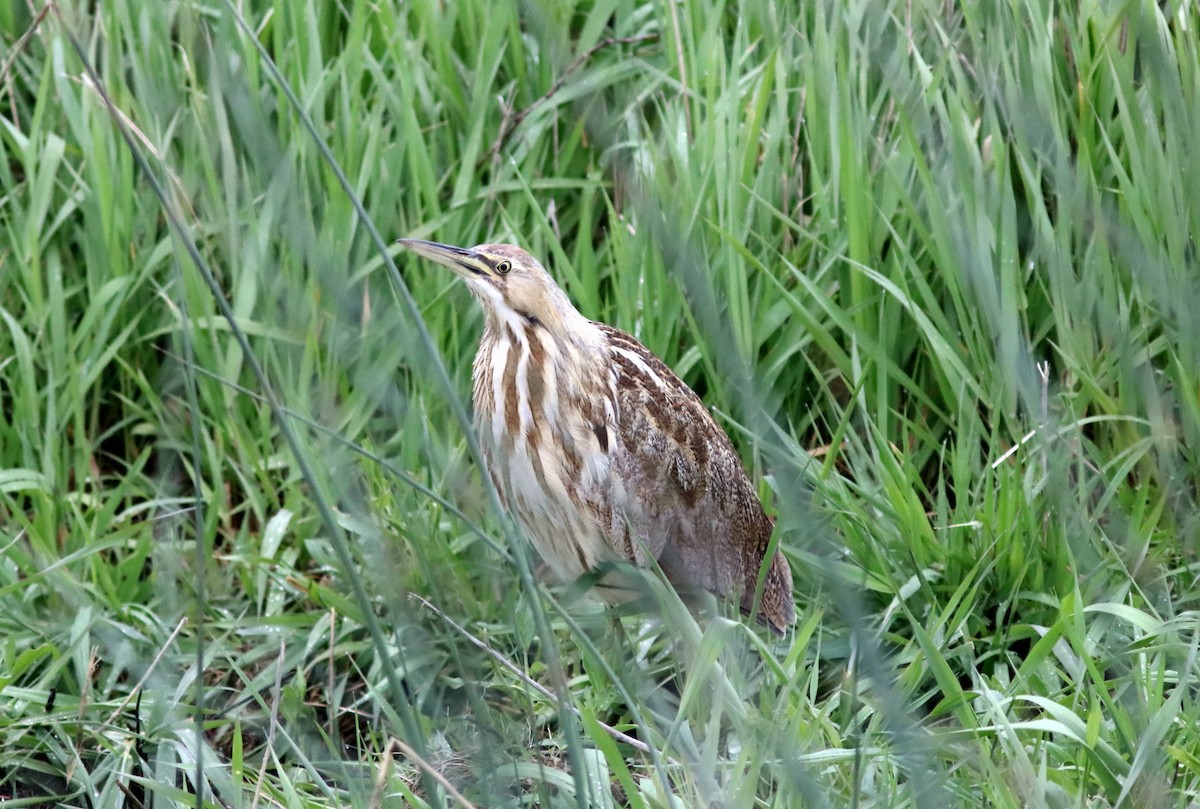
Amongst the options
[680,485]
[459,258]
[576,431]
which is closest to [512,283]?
[459,258]

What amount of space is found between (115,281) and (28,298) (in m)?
0.22

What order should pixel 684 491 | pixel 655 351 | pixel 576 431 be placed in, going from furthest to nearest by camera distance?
pixel 655 351, pixel 684 491, pixel 576 431

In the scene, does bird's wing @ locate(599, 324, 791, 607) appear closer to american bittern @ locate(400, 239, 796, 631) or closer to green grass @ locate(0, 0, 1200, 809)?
american bittern @ locate(400, 239, 796, 631)

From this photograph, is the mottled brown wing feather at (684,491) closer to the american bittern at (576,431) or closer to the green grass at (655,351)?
the american bittern at (576,431)

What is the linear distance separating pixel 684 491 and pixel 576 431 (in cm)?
26

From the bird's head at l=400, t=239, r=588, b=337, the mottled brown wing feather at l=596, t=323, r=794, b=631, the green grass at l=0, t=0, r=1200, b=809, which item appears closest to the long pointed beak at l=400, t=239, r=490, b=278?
the bird's head at l=400, t=239, r=588, b=337

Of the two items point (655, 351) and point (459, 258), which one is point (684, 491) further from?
point (459, 258)

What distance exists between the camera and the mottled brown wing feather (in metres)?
2.89

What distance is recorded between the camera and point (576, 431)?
2.86m

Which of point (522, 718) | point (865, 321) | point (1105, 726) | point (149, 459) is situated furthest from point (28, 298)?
point (1105, 726)

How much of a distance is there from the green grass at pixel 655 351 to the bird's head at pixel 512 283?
0.15 m

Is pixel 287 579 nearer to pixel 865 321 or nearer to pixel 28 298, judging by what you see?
pixel 28 298

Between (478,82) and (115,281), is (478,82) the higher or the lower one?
the higher one

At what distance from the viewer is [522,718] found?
2.83 m
